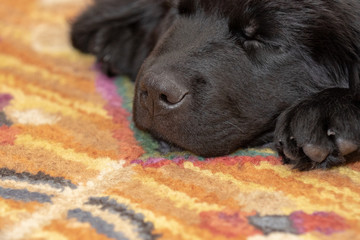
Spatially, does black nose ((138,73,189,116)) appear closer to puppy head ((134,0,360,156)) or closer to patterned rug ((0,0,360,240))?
puppy head ((134,0,360,156))

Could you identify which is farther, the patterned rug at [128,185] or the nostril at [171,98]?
the nostril at [171,98]

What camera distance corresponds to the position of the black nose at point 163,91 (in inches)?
64.0

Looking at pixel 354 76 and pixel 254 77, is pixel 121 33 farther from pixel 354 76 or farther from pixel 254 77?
pixel 354 76

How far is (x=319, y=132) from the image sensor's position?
4.98 feet

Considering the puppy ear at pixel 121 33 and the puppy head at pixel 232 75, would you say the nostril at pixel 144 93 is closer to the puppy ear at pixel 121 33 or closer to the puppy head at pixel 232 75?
the puppy head at pixel 232 75

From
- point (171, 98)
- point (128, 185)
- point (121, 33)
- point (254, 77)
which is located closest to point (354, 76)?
point (254, 77)

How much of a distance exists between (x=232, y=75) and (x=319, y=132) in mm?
389

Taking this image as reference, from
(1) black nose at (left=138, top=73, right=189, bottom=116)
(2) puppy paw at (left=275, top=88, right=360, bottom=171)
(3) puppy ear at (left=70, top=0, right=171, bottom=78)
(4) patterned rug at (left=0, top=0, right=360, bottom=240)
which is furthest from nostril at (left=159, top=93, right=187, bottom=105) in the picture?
(3) puppy ear at (left=70, top=0, right=171, bottom=78)

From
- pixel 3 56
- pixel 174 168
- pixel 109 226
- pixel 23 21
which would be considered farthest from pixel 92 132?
pixel 23 21

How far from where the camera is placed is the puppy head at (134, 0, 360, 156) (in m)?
1.67

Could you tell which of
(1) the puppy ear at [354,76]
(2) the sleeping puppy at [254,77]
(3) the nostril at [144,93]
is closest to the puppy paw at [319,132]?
(2) the sleeping puppy at [254,77]

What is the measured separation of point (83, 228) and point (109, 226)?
0.21 ft

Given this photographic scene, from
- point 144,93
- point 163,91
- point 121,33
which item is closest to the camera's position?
point 163,91

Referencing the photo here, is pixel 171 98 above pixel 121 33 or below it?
above
